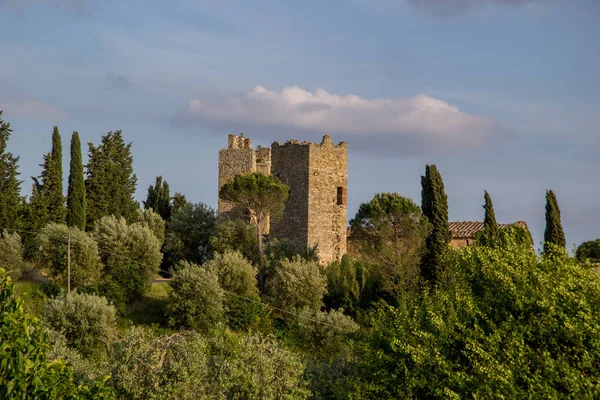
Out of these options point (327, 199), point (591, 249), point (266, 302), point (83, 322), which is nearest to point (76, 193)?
point (266, 302)

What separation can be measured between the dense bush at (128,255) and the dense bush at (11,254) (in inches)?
164

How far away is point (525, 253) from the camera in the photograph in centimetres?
2780

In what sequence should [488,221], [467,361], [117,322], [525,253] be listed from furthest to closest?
[488,221] → [117,322] → [525,253] → [467,361]

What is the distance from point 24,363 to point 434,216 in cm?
3445

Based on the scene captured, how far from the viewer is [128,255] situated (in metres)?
47.7

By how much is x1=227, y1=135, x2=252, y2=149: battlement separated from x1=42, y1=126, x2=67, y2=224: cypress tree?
10.9m

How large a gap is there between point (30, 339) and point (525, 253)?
54.5 ft

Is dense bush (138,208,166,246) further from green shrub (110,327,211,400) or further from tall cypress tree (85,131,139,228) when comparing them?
green shrub (110,327,211,400)

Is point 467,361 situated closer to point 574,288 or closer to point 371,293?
point 574,288

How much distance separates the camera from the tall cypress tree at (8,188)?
4756cm

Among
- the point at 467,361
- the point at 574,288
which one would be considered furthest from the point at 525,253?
the point at 467,361

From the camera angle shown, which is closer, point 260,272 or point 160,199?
point 260,272

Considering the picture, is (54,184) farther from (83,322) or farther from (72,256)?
(83,322)

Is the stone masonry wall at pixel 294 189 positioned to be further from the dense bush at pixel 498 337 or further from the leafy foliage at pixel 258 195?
the dense bush at pixel 498 337
